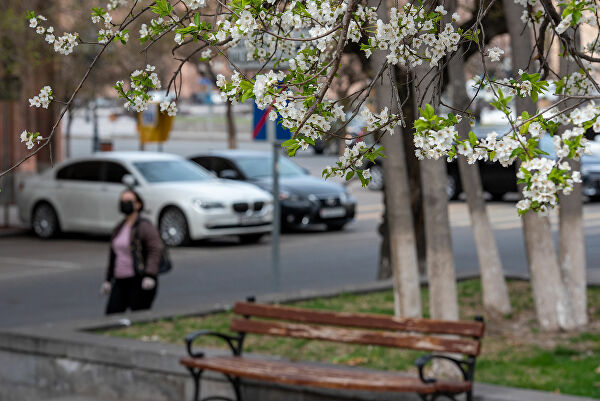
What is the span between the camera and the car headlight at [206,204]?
19.0 metres

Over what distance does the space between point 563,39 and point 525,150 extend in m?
1.24

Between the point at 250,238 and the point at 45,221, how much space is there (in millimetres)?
3728

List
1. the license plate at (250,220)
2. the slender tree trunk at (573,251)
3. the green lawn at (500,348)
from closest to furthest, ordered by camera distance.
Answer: the green lawn at (500,348) < the slender tree trunk at (573,251) < the license plate at (250,220)

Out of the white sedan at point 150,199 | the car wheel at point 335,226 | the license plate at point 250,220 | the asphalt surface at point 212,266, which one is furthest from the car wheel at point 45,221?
the car wheel at point 335,226

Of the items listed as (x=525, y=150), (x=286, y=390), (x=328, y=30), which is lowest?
(x=286, y=390)

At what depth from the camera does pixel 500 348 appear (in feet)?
28.1

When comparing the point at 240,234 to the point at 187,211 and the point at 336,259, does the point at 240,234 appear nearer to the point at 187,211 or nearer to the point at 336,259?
the point at 187,211

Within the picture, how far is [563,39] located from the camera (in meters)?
4.49

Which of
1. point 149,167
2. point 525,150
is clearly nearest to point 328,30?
point 525,150

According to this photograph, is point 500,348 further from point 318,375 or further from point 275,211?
point 275,211

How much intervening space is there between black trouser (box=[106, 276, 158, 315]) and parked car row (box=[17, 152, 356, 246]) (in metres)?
8.80

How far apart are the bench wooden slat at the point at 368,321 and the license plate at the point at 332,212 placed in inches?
539

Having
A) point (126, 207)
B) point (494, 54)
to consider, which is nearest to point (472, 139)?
point (494, 54)

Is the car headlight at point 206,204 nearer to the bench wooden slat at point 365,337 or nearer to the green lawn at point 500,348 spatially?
the green lawn at point 500,348
